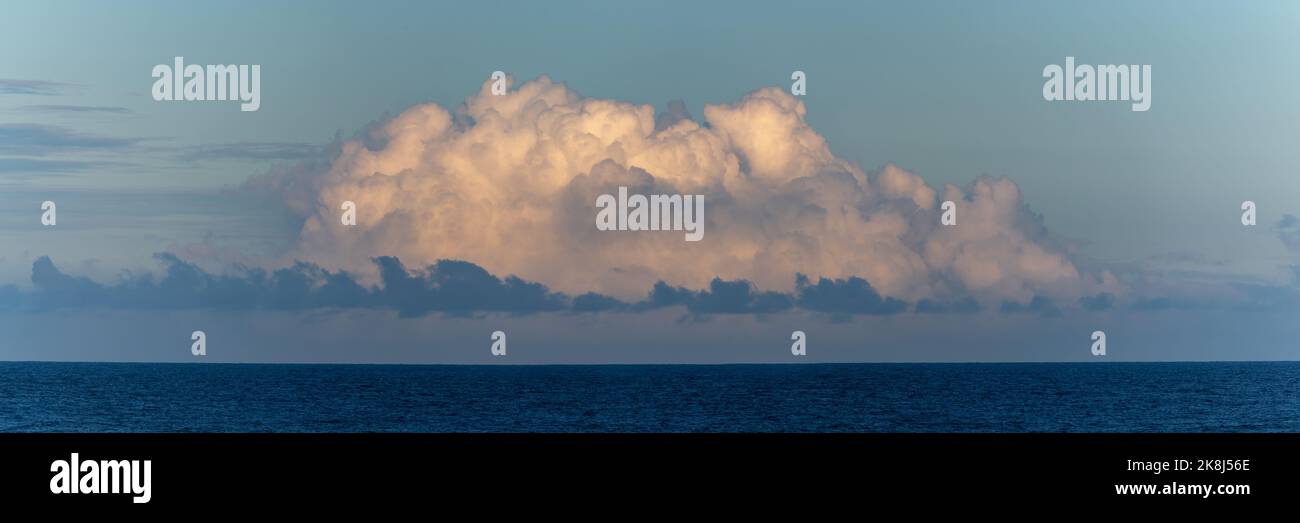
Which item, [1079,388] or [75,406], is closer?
[75,406]

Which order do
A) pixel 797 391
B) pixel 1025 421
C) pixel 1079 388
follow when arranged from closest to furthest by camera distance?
pixel 1025 421 < pixel 797 391 < pixel 1079 388

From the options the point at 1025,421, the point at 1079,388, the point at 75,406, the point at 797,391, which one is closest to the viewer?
the point at 1025,421
